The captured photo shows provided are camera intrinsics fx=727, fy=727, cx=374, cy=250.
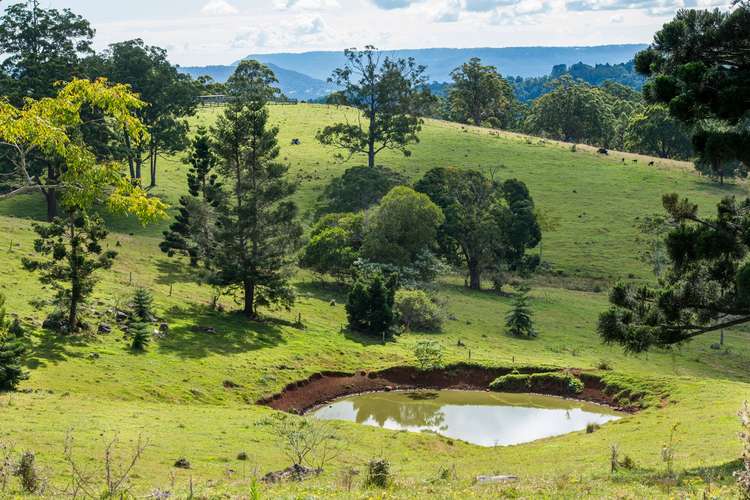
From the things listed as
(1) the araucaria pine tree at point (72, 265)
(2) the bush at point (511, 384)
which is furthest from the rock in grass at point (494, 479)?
(1) the araucaria pine tree at point (72, 265)

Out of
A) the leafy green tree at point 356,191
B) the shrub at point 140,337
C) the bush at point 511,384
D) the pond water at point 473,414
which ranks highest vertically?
the leafy green tree at point 356,191

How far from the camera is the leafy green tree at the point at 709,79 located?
1791cm

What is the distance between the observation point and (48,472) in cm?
1956

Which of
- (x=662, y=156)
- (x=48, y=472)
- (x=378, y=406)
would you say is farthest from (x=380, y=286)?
(x=662, y=156)

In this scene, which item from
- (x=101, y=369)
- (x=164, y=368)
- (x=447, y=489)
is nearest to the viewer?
(x=447, y=489)

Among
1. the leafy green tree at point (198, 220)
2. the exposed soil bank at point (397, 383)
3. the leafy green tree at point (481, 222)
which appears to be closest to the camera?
the exposed soil bank at point (397, 383)

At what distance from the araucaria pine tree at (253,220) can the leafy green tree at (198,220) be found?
5.26ft

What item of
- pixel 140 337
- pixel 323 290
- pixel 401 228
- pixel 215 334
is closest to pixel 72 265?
pixel 140 337

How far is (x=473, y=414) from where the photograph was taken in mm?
39875

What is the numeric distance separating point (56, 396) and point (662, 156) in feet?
354

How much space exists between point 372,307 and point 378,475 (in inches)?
1257

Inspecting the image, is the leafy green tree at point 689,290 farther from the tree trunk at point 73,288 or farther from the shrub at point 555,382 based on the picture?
the tree trunk at point 73,288

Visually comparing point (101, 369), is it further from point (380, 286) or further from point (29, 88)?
point (29, 88)

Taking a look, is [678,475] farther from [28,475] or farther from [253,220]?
[253,220]
